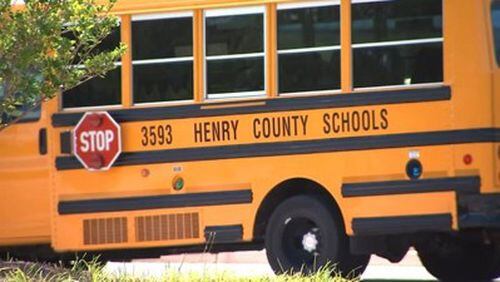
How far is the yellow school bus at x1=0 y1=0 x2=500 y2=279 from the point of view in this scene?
33.1ft

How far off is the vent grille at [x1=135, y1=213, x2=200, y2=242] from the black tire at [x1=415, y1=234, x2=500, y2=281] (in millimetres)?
2183

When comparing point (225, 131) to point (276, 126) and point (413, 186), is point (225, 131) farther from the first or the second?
point (413, 186)

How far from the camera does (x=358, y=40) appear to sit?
10.4m

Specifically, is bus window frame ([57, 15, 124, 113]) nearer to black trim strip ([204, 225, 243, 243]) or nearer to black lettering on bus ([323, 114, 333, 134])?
black trim strip ([204, 225, 243, 243])

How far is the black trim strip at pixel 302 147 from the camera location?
32.9ft

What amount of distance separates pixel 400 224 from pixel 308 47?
1734mm

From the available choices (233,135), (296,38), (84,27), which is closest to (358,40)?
(296,38)

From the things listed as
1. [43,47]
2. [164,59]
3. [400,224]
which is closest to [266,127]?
[164,59]

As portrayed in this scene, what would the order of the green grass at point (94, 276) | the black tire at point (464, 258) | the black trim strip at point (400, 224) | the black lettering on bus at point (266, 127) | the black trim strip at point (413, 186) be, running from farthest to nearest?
1. the black tire at point (464, 258)
2. the black lettering on bus at point (266, 127)
3. the black trim strip at point (400, 224)
4. the black trim strip at point (413, 186)
5. the green grass at point (94, 276)

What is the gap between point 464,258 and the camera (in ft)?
38.5

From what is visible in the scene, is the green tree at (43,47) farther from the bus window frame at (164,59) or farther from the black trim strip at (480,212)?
the black trim strip at (480,212)

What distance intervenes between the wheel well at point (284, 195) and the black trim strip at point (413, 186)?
0.28m

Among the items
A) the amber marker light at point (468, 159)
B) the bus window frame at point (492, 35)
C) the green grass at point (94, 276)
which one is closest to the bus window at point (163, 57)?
the green grass at point (94, 276)

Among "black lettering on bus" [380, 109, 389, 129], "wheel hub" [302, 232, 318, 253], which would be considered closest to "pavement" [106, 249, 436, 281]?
"wheel hub" [302, 232, 318, 253]
